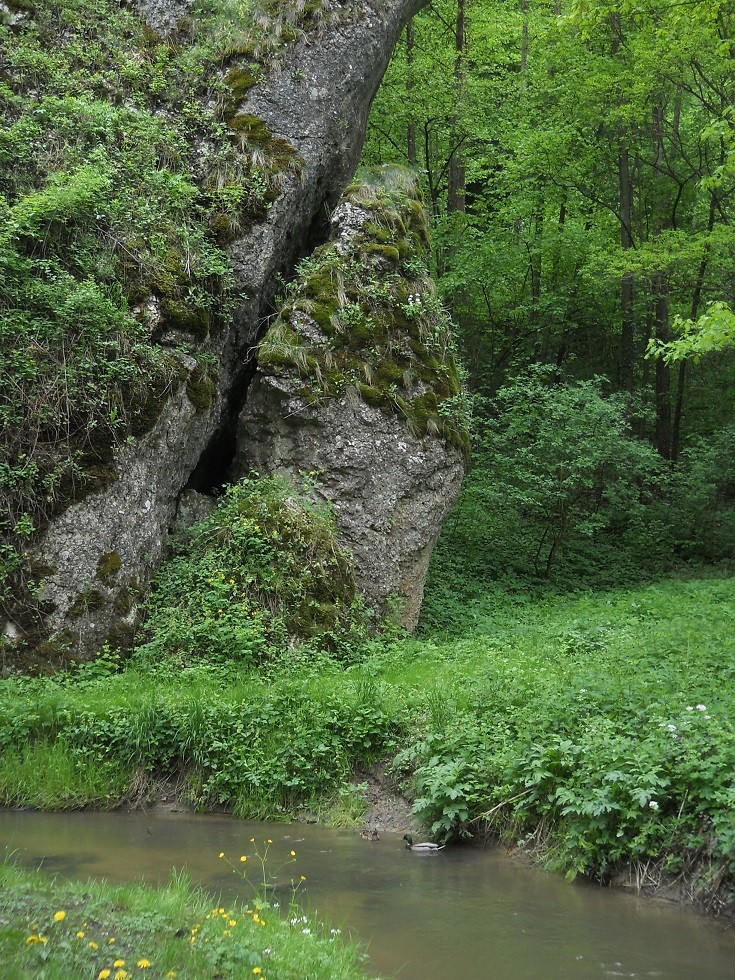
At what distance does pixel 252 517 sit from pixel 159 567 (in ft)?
4.03

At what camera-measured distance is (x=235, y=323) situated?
11.8 m

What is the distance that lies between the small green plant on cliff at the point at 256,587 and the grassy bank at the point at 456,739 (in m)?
0.38

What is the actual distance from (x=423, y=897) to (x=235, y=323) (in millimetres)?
8305

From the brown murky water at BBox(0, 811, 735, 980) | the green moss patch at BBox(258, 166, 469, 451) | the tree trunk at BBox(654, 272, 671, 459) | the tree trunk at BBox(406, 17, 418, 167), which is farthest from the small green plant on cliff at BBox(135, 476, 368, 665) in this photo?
the tree trunk at BBox(406, 17, 418, 167)

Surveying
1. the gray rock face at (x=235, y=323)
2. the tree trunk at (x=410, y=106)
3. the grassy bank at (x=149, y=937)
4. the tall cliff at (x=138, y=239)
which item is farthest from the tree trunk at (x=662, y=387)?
the grassy bank at (x=149, y=937)

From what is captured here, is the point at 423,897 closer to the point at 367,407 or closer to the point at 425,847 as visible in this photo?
the point at 425,847

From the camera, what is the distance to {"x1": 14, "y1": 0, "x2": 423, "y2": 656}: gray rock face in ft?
30.4

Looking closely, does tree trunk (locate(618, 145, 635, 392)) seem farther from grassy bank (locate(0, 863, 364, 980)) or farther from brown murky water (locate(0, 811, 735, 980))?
grassy bank (locate(0, 863, 364, 980))

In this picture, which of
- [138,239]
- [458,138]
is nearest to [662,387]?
[458,138]

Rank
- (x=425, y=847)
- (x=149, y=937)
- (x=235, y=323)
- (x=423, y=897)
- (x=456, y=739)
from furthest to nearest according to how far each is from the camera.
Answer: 1. (x=235, y=323)
2. (x=456, y=739)
3. (x=425, y=847)
4. (x=423, y=897)
5. (x=149, y=937)

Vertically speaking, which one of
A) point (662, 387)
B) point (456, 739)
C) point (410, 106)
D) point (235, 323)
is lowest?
point (456, 739)

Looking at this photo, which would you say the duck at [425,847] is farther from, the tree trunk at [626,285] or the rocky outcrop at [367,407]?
the tree trunk at [626,285]

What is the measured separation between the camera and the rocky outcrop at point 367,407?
36.1ft

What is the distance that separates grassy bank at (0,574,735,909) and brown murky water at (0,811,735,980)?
283mm
